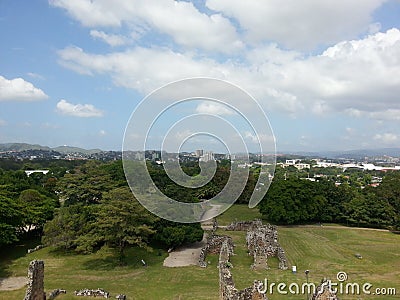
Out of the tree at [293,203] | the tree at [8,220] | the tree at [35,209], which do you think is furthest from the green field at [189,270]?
the tree at [293,203]

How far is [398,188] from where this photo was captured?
43.7 m

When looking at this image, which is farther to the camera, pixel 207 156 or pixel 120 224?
pixel 207 156

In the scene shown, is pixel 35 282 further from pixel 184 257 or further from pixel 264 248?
pixel 264 248

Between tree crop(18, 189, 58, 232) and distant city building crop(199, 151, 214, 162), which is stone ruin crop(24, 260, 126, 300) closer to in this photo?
tree crop(18, 189, 58, 232)

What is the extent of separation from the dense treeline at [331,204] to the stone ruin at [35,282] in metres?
30.2

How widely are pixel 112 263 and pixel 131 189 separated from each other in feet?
18.8

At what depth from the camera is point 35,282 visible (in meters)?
15.9

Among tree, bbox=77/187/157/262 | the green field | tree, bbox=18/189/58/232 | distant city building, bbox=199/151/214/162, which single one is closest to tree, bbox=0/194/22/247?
tree, bbox=18/189/58/232

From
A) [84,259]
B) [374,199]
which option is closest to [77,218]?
[84,259]

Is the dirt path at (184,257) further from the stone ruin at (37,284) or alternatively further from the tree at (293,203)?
the tree at (293,203)

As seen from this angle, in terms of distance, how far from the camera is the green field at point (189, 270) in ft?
65.2

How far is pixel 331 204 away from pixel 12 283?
3874 centimetres

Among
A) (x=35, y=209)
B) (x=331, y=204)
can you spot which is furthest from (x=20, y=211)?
(x=331, y=204)

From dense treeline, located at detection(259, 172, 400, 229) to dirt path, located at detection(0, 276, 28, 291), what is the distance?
28729 millimetres
